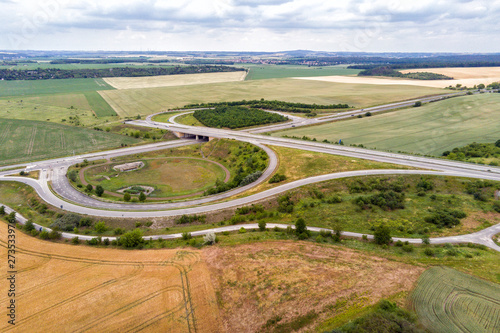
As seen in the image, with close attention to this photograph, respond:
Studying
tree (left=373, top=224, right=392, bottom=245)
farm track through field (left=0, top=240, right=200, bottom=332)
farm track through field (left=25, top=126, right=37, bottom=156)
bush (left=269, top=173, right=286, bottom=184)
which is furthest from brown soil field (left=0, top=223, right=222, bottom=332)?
farm track through field (left=25, top=126, right=37, bottom=156)

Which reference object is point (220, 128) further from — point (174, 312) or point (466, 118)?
point (466, 118)

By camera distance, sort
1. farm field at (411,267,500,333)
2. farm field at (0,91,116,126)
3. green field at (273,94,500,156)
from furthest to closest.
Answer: farm field at (0,91,116,126)
green field at (273,94,500,156)
farm field at (411,267,500,333)

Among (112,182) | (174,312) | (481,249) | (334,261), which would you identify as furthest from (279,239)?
(112,182)

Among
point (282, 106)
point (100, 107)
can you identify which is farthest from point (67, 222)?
point (100, 107)

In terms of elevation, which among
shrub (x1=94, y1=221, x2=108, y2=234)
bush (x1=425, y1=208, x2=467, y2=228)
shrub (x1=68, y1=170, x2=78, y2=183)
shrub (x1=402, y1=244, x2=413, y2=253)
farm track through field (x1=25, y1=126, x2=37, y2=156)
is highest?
farm track through field (x1=25, y1=126, x2=37, y2=156)

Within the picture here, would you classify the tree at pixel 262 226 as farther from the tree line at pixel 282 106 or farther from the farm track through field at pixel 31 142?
the tree line at pixel 282 106

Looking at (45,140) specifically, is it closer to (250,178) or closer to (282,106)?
(250,178)

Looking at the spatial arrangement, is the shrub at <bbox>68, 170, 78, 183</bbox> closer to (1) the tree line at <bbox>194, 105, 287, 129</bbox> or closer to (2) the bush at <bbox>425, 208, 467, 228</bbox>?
(1) the tree line at <bbox>194, 105, 287, 129</bbox>
